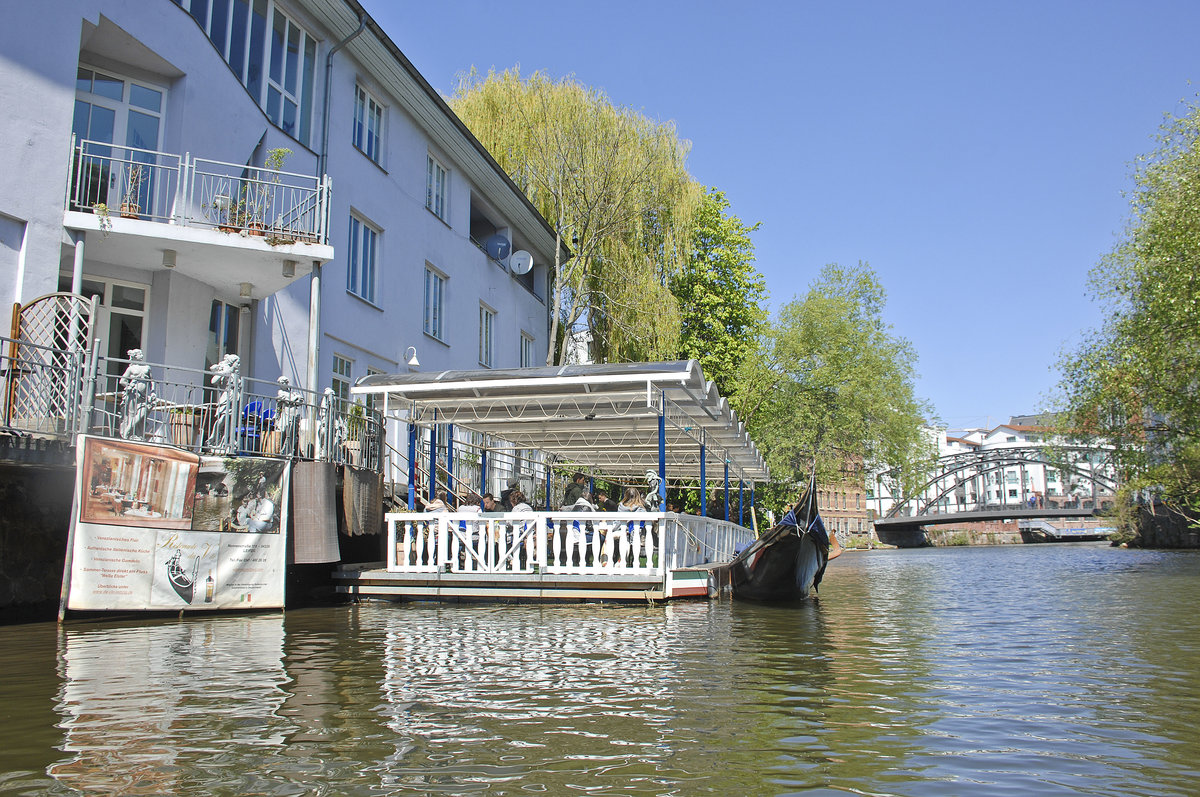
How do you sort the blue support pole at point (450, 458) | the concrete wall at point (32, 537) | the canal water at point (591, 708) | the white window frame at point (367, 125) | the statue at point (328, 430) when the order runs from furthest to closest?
the white window frame at point (367, 125), the blue support pole at point (450, 458), the statue at point (328, 430), the concrete wall at point (32, 537), the canal water at point (591, 708)

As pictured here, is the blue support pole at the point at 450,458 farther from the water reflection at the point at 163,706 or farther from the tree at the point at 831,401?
the tree at the point at 831,401

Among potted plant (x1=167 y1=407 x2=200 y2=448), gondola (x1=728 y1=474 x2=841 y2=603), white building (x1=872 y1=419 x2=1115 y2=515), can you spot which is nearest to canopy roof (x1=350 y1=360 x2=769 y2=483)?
gondola (x1=728 y1=474 x2=841 y2=603)

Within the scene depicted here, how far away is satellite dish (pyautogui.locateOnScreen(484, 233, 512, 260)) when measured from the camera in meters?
26.9

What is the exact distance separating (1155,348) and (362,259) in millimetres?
19649

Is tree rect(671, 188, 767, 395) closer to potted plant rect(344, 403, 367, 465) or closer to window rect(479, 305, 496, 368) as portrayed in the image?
window rect(479, 305, 496, 368)

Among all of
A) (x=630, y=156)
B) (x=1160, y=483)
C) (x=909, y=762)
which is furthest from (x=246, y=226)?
(x=1160, y=483)

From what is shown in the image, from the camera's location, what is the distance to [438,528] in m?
14.0

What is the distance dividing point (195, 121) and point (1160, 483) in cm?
2595

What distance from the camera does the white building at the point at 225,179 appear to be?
12.0 m

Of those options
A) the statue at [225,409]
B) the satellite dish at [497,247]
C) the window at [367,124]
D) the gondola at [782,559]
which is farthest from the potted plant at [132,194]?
the satellite dish at [497,247]

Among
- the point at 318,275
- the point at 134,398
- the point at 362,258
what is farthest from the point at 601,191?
the point at 134,398

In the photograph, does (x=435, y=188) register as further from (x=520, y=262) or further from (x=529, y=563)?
(x=529, y=563)

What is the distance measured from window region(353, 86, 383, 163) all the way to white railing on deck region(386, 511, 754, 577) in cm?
885

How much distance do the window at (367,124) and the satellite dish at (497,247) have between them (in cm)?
727
